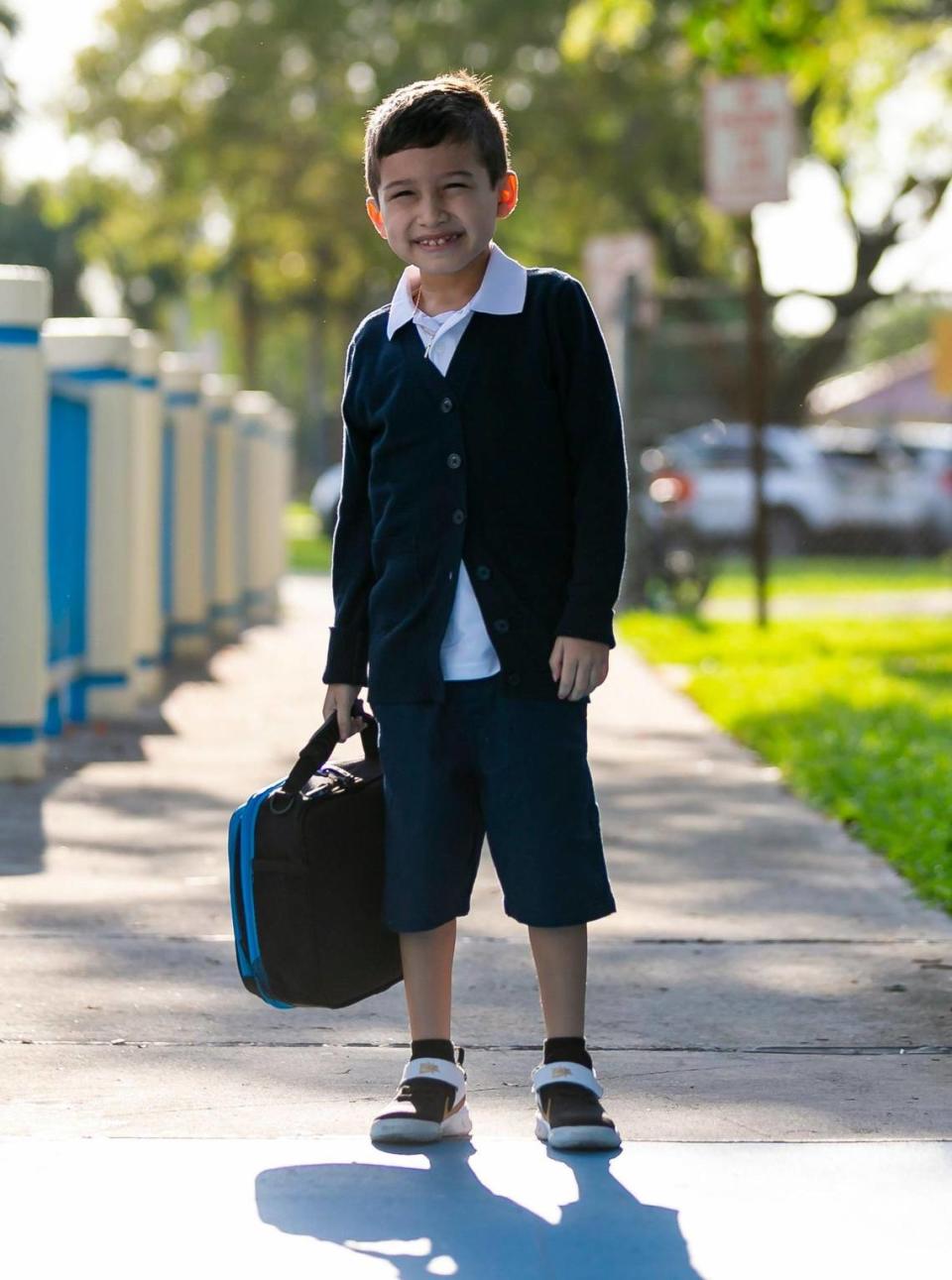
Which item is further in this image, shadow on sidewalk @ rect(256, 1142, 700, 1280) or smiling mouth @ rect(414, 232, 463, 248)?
smiling mouth @ rect(414, 232, 463, 248)

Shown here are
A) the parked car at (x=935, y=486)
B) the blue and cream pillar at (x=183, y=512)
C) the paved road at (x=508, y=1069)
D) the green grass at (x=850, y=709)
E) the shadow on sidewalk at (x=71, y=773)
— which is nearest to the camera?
the paved road at (x=508, y=1069)

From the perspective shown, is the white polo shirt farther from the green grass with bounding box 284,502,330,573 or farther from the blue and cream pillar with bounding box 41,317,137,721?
the green grass with bounding box 284,502,330,573

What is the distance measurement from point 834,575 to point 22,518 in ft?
54.6

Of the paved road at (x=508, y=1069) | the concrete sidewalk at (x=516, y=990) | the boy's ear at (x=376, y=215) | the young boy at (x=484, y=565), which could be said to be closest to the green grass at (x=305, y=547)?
the concrete sidewalk at (x=516, y=990)

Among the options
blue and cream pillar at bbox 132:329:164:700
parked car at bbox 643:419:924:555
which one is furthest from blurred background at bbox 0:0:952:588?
blue and cream pillar at bbox 132:329:164:700

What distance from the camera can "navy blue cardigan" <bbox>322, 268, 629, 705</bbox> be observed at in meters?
3.80

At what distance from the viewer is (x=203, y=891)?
19.8 feet

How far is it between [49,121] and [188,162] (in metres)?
3.05

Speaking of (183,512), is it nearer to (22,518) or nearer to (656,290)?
(22,518)

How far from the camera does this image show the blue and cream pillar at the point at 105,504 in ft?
30.8

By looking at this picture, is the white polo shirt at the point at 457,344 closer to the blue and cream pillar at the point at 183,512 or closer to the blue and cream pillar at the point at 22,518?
the blue and cream pillar at the point at 22,518

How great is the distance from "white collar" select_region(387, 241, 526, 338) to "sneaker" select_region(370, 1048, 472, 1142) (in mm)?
1203

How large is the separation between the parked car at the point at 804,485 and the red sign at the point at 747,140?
11387 millimetres

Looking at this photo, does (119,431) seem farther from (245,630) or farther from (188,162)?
(188,162)
